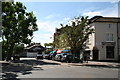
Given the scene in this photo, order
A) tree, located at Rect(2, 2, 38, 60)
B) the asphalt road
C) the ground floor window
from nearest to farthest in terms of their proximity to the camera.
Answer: the asphalt road → tree, located at Rect(2, 2, 38, 60) → the ground floor window

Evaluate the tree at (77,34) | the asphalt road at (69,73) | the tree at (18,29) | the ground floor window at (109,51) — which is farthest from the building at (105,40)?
the asphalt road at (69,73)

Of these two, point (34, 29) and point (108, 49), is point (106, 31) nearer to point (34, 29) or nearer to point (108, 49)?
point (108, 49)

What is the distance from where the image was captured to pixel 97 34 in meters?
40.8

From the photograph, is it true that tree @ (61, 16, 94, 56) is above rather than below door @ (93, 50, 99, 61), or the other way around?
above

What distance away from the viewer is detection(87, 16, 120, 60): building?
1602 inches

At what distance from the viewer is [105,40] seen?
4128 cm

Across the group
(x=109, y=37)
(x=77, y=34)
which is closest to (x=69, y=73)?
(x=77, y=34)

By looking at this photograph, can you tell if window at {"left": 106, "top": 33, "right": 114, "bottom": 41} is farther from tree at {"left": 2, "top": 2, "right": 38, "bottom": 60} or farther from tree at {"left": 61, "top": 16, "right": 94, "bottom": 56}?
tree at {"left": 2, "top": 2, "right": 38, "bottom": 60}

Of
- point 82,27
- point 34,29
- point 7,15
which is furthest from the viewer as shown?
point 34,29

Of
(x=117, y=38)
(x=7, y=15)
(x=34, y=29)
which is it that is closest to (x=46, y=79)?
(x=7, y=15)

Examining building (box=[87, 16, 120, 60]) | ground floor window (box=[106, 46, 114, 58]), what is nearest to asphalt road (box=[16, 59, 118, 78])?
building (box=[87, 16, 120, 60])

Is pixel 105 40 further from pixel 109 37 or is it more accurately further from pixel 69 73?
pixel 69 73

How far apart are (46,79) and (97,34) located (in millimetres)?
29851

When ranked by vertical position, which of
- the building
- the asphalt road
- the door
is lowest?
the asphalt road
